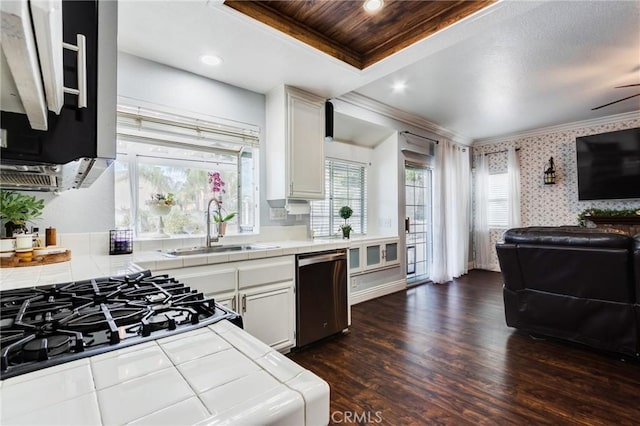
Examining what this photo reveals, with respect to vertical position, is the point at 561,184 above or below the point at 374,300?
above

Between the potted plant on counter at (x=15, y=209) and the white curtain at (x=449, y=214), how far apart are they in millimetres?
4877

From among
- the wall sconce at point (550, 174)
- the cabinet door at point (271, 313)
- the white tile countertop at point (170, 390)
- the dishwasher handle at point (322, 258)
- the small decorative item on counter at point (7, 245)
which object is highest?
the wall sconce at point (550, 174)

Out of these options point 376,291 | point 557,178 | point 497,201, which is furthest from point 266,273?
point 557,178

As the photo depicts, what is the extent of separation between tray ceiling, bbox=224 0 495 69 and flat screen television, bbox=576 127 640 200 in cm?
420

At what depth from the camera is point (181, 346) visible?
62cm

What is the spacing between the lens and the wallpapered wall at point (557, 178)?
5023mm

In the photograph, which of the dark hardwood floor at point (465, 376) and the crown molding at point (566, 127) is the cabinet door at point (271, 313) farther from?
the crown molding at point (566, 127)

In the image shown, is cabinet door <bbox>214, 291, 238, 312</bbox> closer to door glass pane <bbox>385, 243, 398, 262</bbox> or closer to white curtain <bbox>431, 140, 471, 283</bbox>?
door glass pane <bbox>385, 243, 398, 262</bbox>

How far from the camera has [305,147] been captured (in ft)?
10.1

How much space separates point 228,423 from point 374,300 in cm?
383

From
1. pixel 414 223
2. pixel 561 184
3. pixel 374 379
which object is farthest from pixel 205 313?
pixel 561 184

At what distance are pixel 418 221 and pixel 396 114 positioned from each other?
1.81 meters

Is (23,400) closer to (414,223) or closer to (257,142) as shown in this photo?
(257,142)

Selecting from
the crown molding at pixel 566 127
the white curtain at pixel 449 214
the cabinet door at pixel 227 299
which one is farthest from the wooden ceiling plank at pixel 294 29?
the crown molding at pixel 566 127
